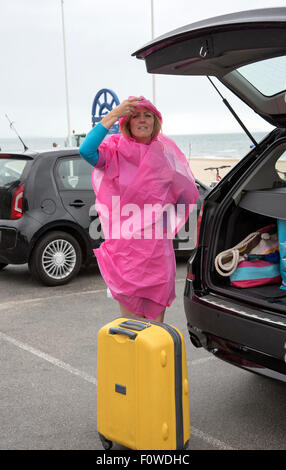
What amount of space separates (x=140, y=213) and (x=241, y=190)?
0.65 m

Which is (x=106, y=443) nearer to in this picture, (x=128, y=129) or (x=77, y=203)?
(x=128, y=129)

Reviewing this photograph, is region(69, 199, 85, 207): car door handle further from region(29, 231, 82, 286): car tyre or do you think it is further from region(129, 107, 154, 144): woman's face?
region(129, 107, 154, 144): woman's face

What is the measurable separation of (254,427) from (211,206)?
4.25 ft

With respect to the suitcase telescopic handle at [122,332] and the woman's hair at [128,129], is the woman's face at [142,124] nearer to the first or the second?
the woman's hair at [128,129]

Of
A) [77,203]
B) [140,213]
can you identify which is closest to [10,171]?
[77,203]

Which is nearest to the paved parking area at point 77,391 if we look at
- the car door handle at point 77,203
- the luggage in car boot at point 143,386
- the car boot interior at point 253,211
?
the luggage in car boot at point 143,386

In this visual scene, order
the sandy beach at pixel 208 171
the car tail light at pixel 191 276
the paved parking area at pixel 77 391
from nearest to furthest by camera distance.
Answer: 1. the paved parking area at pixel 77 391
2. the car tail light at pixel 191 276
3. the sandy beach at pixel 208 171

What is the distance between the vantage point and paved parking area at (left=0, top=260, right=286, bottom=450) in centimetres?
322

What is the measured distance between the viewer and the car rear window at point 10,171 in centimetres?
668

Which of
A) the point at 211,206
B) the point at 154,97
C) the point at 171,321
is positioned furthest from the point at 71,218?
the point at 154,97

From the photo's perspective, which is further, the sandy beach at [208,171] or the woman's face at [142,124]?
the sandy beach at [208,171]

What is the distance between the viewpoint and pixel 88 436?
3229 mm

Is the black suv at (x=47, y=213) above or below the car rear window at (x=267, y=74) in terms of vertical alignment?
below

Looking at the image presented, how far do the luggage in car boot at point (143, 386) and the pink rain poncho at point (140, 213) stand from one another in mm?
510
